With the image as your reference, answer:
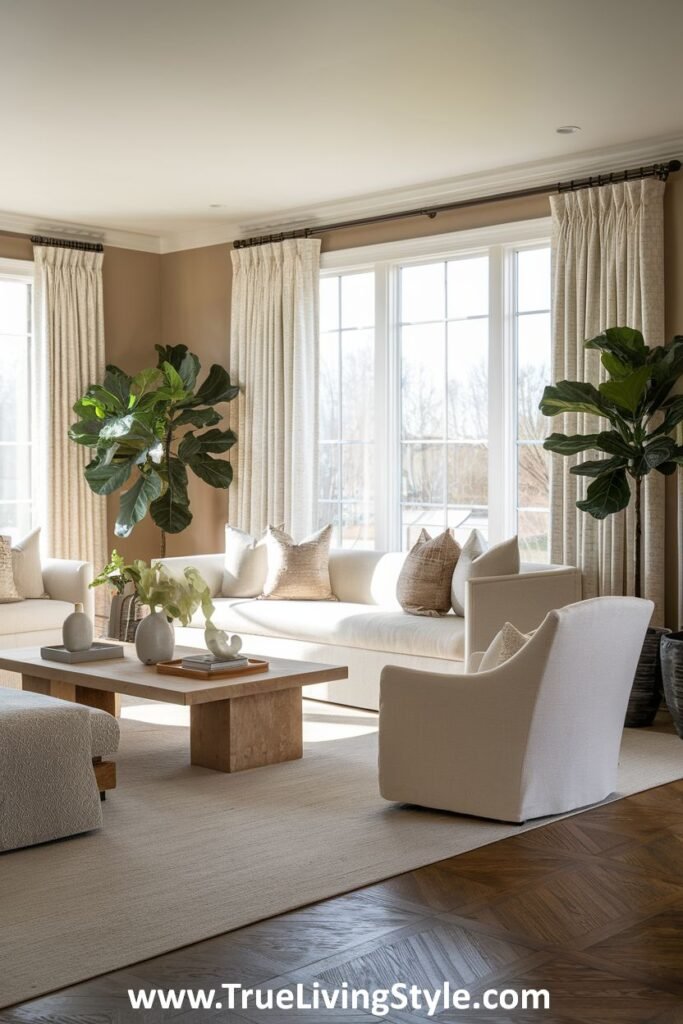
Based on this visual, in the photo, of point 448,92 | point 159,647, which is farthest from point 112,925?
point 448,92

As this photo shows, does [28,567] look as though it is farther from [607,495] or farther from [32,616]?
[607,495]

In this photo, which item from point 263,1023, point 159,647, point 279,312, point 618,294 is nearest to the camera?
point 263,1023

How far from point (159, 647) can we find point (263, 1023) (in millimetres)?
2865

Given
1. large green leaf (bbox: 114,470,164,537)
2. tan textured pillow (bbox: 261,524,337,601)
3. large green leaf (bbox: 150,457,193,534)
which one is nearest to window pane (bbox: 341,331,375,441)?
tan textured pillow (bbox: 261,524,337,601)

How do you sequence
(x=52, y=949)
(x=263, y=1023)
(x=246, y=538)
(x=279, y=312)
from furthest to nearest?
(x=279, y=312) → (x=246, y=538) → (x=52, y=949) → (x=263, y=1023)

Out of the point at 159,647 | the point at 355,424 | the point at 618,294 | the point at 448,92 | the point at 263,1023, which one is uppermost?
the point at 448,92

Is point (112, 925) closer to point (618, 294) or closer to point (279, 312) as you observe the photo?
point (618, 294)

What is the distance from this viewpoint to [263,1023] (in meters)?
2.75

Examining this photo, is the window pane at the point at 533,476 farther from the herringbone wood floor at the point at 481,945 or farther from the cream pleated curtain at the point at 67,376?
the herringbone wood floor at the point at 481,945

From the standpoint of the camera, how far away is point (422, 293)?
7.90 meters

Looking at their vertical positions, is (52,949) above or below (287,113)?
below

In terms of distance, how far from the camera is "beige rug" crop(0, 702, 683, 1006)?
325 cm

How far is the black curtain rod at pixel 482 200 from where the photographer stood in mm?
6531

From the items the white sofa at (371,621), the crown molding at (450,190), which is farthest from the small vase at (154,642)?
the crown molding at (450,190)
